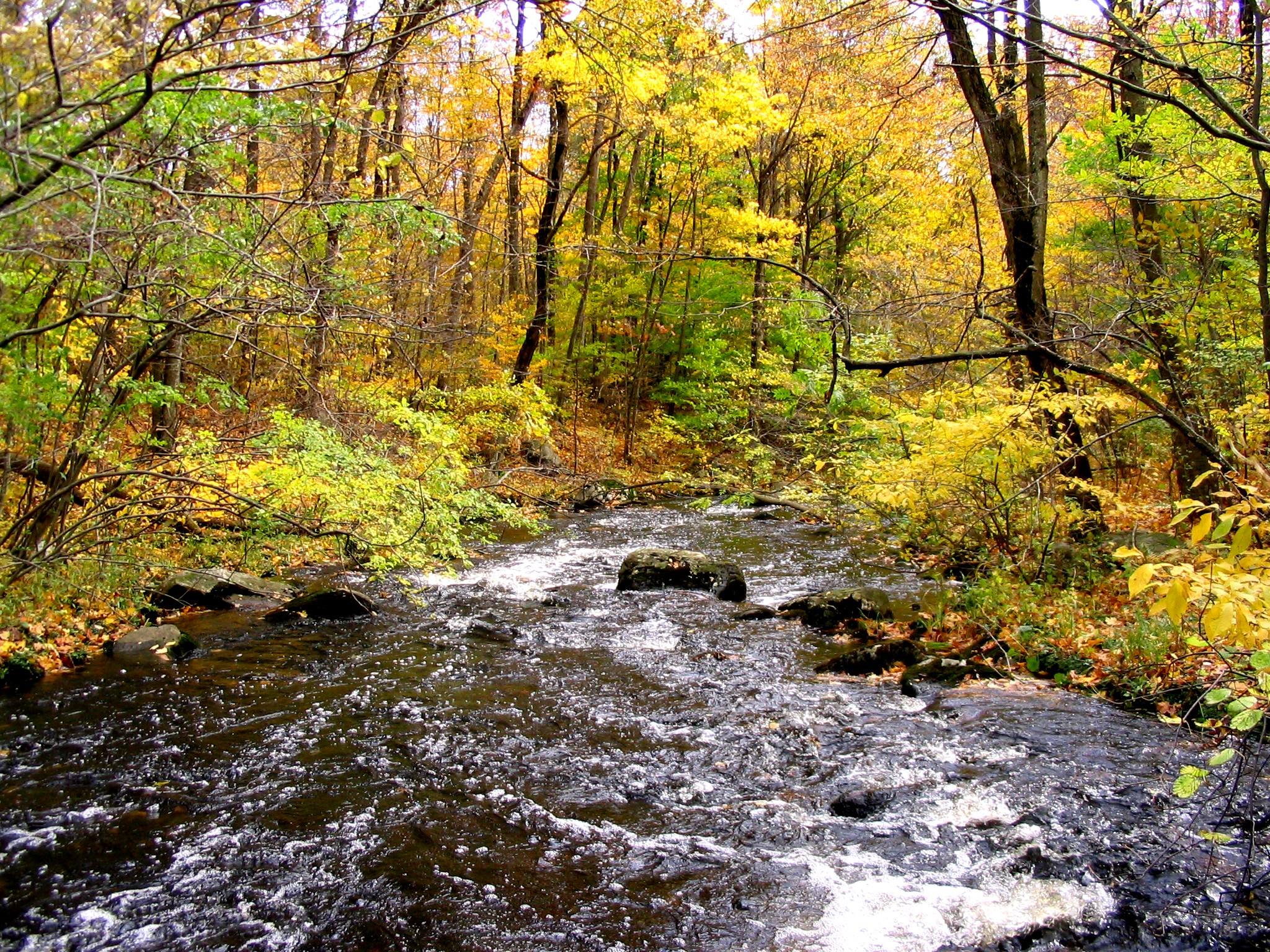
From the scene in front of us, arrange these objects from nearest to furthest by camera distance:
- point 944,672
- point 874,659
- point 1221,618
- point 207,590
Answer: point 1221,618, point 944,672, point 874,659, point 207,590

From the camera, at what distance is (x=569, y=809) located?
5258 mm

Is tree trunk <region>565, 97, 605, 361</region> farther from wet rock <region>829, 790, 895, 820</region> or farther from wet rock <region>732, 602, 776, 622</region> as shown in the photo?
wet rock <region>829, 790, 895, 820</region>

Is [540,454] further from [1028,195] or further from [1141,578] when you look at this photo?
[1141,578]

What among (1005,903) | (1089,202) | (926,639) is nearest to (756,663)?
(926,639)

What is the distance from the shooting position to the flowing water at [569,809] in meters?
4.07

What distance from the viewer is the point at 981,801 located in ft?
17.3

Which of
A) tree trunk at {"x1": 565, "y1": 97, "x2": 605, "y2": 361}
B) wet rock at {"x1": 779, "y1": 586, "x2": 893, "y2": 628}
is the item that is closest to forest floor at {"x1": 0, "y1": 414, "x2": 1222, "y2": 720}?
wet rock at {"x1": 779, "y1": 586, "x2": 893, "y2": 628}

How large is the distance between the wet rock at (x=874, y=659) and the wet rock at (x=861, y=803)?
261 centimetres

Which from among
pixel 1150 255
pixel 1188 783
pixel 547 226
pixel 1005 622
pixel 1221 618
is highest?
pixel 547 226

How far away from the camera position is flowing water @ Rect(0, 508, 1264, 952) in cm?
407

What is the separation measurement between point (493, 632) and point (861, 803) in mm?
4956

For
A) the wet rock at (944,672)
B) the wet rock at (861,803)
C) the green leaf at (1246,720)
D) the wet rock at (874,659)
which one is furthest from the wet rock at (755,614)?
the green leaf at (1246,720)

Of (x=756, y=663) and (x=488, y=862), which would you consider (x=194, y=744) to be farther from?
(x=756, y=663)

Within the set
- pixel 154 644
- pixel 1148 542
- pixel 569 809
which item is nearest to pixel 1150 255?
pixel 1148 542
